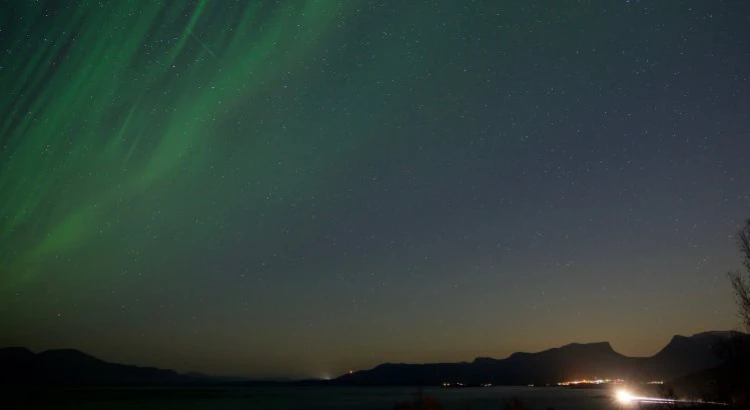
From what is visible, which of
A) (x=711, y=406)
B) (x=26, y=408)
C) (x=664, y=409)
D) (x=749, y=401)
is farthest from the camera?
(x=26, y=408)

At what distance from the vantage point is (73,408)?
93438 millimetres

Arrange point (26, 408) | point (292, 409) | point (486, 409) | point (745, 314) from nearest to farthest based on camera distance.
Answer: point (745, 314) → point (486, 409) → point (292, 409) → point (26, 408)

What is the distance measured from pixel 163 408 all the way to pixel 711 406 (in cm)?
9144

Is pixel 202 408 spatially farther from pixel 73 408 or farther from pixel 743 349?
pixel 743 349

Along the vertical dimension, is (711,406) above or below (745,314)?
below

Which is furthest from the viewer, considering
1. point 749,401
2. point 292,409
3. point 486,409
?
point 292,409

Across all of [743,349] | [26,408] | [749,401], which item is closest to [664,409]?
[743,349]

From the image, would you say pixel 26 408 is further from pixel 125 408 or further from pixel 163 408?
pixel 163 408

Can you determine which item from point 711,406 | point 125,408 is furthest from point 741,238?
point 125,408

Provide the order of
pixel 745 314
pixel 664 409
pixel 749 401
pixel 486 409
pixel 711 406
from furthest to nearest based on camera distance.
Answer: pixel 486 409 < pixel 664 409 < pixel 745 314 < pixel 711 406 < pixel 749 401

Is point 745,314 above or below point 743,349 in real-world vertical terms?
above

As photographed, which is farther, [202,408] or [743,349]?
[202,408]

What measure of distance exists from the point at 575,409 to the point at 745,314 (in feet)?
174

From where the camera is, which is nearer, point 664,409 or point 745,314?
point 745,314
